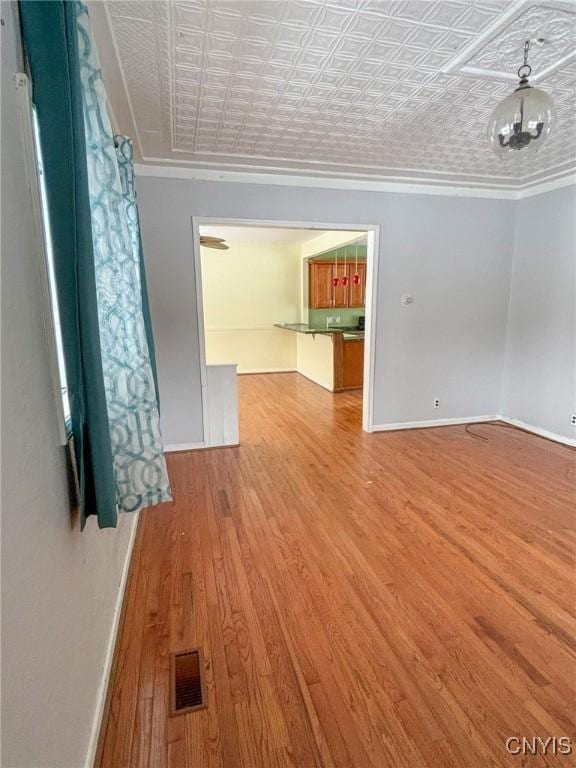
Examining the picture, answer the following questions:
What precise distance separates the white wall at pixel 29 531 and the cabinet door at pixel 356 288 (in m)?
6.49

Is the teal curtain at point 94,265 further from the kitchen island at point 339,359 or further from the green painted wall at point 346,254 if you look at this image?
the green painted wall at point 346,254

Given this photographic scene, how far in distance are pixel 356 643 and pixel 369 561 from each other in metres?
0.52

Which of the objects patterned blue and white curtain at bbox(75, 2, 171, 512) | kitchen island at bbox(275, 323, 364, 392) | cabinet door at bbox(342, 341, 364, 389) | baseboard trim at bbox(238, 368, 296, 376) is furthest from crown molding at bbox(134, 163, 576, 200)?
baseboard trim at bbox(238, 368, 296, 376)

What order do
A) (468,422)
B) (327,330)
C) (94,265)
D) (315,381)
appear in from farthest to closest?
1. (315,381)
2. (327,330)
3. (468,422)
4. (94,265)

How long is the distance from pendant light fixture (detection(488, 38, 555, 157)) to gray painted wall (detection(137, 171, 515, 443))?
1872mm

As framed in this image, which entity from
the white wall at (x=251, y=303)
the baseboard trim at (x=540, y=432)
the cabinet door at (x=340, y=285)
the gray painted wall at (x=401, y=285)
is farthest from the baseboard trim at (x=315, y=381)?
the baseboard trim at (x=540, y=432)

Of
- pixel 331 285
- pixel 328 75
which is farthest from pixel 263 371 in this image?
pixel 328 75

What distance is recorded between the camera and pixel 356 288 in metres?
7.04

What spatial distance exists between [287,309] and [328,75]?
18.0 feet

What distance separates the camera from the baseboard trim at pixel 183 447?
3.46 metres

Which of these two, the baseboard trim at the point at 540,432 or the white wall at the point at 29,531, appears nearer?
the white wall at the point at 29,531

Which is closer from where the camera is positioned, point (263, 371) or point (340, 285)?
point (340, 285)

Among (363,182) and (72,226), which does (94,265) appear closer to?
(72,226)

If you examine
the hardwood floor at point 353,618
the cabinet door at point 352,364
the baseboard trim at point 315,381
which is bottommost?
the hardwood floor at point 353,618
